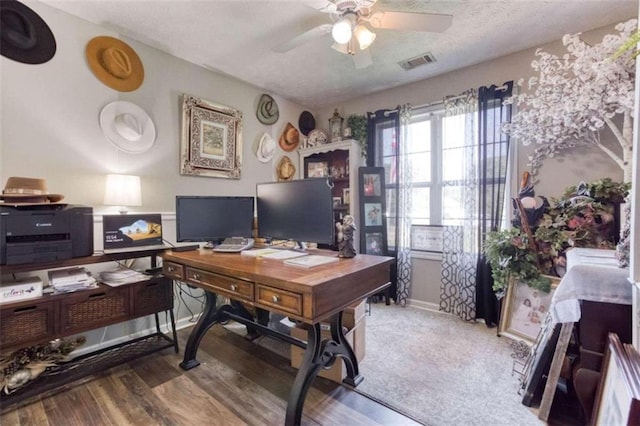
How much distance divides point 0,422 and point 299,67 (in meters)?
3.32

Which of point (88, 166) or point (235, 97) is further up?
point (235, 97)

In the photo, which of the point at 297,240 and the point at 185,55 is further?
the point at 185,55

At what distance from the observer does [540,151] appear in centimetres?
254

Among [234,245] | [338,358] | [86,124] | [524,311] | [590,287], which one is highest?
[86,124]

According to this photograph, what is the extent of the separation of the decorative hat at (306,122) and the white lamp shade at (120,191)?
2328 millimetres

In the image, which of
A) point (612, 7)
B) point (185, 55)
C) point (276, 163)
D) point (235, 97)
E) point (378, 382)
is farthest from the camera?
point (276, 163)

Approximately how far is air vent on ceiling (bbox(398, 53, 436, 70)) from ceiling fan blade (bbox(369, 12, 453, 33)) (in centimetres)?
104

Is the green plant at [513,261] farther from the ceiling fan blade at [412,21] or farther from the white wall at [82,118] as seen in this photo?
the white wall at [82,118]

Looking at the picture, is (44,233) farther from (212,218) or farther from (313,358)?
(313,358)

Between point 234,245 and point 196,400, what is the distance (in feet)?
3.18

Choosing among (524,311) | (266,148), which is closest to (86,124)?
(266,148)

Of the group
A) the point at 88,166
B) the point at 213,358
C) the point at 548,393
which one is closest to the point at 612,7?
the point at 548,393

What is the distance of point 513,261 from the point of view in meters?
2.35

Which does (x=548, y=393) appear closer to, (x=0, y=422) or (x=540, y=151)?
(x=540, y=151)
